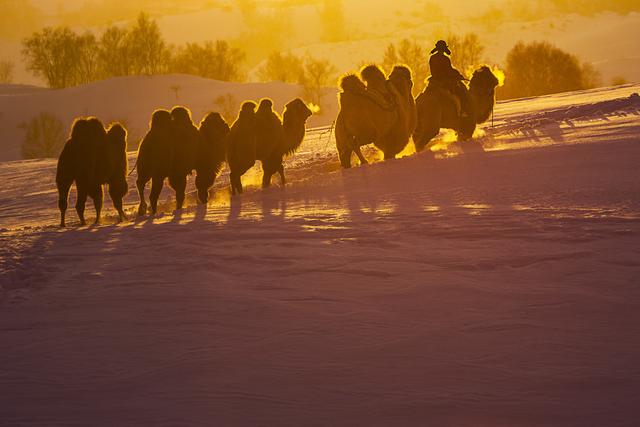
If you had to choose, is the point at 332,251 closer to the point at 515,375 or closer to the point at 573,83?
the point at 515,375

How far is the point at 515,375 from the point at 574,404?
0.32 meters

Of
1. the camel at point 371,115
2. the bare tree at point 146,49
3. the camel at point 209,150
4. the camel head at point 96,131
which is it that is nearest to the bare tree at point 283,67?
the bare tree at point 146,49

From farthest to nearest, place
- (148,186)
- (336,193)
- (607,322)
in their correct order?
(148,186) < (336,193) < (607,322)

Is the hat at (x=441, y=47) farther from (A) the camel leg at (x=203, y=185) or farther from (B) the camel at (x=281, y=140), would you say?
(A) the camel leg at (x=203, y=185)

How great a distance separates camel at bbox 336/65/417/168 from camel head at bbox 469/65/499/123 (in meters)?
3.19

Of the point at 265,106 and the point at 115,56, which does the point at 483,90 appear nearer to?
the point at 265,106

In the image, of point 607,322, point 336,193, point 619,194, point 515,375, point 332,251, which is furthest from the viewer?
point 336,193

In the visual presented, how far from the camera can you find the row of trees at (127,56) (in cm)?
10944

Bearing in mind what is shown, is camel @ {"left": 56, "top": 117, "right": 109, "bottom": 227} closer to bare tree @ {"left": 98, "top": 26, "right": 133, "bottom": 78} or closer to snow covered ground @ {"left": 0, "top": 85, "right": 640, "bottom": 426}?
snow covered ground @ {"left": 0, "top": 85, "right": 640, "bottom": 426}

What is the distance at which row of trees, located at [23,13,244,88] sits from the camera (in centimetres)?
10944

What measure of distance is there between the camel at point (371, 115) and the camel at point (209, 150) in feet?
6.21

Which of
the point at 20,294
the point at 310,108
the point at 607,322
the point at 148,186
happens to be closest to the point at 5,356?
the point at 20,294

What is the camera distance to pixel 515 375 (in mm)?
3320

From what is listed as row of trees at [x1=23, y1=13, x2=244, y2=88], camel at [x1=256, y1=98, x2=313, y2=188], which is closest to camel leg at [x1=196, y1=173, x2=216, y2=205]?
camel at [x1=256, y1=98, x2=313, y2=188]
